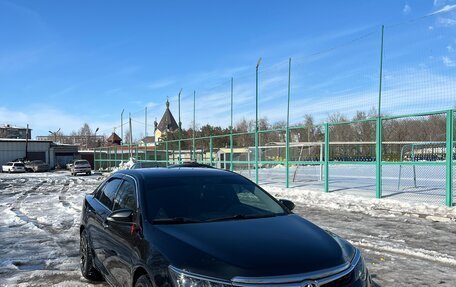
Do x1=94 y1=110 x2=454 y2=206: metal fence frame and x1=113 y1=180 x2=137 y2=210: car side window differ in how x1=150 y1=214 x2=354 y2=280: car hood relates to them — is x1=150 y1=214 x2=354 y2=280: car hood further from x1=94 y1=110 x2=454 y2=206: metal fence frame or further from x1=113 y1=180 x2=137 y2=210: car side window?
x1=94 y1=110 x2=454 y2=206: metal fence frame

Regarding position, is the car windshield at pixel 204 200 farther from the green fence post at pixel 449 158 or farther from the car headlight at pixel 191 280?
the green fence post at pixel 449 158

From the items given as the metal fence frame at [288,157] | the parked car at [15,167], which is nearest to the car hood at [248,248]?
the metal fence frame at [288,157]

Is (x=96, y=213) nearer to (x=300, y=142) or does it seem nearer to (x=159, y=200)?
(x=159, y=200)

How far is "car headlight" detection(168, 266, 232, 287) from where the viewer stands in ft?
10.1

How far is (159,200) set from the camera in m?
4.41

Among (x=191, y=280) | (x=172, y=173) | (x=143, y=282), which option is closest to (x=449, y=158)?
(x=172, y=173)

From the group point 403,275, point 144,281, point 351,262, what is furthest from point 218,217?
point 403,275

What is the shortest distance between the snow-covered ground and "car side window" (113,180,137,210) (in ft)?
4.25

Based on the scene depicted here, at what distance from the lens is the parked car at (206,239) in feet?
10.5

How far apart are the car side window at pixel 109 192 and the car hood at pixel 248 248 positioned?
1.62 m

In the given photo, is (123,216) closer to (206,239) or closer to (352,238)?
(206,239)

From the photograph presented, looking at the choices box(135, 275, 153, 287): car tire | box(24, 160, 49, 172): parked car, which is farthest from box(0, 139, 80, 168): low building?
box(135, 275, 153, 287): car tire

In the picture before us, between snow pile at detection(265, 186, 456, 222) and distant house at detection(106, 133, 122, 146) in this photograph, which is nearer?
snow pile at detection(265, 186, 456, 222)

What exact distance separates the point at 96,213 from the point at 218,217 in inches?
80.3
